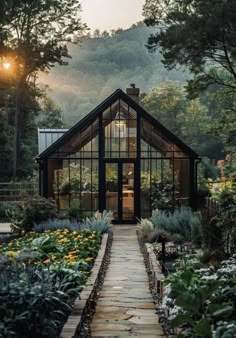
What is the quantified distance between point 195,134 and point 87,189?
2396 cm

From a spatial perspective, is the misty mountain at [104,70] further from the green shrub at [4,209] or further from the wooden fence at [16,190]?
the green shrub at [4,209]

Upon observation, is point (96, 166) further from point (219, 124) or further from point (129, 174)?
point (219, 124)

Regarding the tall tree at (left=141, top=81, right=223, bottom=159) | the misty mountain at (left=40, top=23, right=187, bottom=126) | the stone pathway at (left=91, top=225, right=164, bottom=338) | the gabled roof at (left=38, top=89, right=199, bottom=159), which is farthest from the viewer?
the misty mountain at (left=40, top=23, right=187, bottom=126)

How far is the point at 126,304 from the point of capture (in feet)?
22.9

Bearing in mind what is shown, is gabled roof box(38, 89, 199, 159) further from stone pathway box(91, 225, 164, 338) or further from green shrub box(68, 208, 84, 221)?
Result: stone pathway box(91, 225, 164, 338)

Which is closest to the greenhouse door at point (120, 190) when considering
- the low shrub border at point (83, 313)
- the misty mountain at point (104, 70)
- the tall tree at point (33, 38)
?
the low shrub border at point (83, 313)

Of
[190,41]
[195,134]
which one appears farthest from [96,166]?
[195,134]

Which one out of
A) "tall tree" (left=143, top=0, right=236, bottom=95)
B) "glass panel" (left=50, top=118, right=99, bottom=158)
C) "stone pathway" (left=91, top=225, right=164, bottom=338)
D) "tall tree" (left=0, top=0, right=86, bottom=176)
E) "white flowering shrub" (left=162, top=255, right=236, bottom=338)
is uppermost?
"tall tree" (left=0, top=0, right=86, bottom=176)

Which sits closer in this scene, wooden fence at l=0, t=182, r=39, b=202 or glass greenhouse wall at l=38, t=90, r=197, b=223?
glass greenhouse wall at l=38, t=90, r=197, b=223

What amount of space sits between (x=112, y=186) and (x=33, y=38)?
49.8 ft

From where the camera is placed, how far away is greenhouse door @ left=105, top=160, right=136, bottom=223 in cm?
1866

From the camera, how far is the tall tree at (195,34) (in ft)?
53.2

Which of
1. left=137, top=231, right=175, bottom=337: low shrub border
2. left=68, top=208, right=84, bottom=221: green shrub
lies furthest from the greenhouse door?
left=137, top=231, right=175, bottom=337: low shrub border

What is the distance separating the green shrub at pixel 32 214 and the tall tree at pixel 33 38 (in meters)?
15.3
